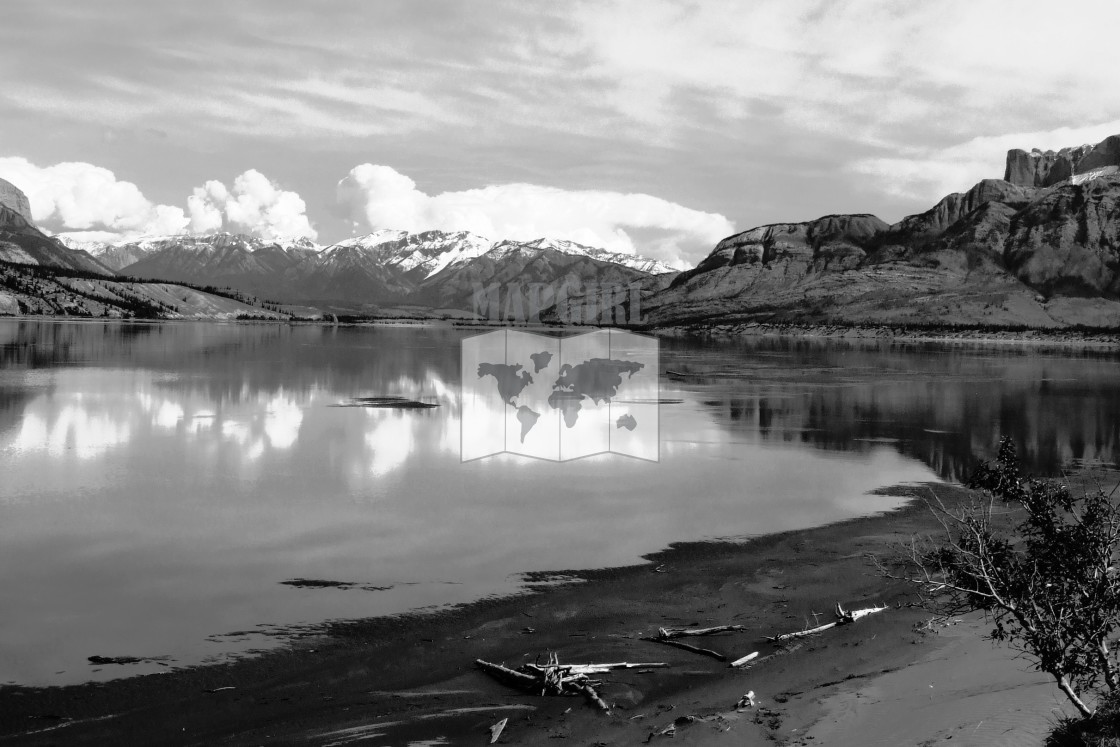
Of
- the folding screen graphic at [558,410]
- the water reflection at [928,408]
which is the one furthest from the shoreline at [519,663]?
the water reflection at [928,408]

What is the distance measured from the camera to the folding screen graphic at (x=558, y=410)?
137 feet

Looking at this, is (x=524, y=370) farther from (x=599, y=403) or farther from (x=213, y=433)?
(x=213, y=433)

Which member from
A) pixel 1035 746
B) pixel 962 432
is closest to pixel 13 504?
pixel 1035 746

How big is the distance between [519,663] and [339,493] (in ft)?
53.5

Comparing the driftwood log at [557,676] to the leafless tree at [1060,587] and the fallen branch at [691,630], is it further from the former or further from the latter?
the leafless tree at [1060,587]

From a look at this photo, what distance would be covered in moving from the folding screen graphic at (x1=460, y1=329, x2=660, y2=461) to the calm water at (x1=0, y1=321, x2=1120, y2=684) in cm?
170

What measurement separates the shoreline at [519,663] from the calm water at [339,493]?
1233 millimetres

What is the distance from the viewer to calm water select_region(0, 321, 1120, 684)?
1898cm

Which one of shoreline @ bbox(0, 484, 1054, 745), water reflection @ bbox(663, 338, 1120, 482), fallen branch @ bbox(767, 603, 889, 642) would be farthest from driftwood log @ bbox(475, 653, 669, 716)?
water reflection @ bbox(663, 338, 1120, 482)

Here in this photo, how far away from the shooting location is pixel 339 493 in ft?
100

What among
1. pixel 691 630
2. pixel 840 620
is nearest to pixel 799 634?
pixel 840 620

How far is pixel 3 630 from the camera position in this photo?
17.0m

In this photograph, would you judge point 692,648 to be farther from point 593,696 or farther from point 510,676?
point 510,676

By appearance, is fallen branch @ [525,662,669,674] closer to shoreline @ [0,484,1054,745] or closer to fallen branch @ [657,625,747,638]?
shoreline @ [0,484,1054,745]
